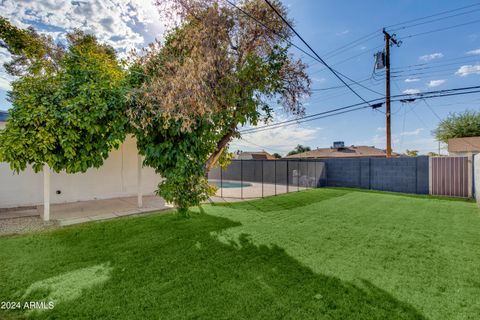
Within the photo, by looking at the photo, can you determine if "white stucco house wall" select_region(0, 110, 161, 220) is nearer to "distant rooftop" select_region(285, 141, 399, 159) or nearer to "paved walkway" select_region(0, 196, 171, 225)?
"paved walkway" select_region(0, 196, 171, 225)

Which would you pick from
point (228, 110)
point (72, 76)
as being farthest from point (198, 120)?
point (72, 76)

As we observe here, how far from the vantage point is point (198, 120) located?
3.46m

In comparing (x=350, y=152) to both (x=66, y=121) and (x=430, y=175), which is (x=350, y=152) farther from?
(x=66, y=121)

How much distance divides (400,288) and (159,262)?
307 cm

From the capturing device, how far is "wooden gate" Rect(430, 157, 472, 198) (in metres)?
9.02

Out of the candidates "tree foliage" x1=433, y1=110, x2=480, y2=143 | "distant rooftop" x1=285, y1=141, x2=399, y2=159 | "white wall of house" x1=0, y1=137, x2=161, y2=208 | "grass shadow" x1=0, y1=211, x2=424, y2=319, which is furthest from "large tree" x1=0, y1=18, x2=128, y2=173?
"distant rooftop" x1=285, y1=141, x2=399, y2=159

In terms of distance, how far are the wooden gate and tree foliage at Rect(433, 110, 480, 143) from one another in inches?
536

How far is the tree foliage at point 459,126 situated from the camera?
1844cm

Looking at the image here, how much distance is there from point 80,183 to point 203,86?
270 inches

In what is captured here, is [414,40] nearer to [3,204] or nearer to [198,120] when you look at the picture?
[198,120]

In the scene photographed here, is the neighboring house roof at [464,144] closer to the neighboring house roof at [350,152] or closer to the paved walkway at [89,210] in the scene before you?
the neighboring house roof at [350,152]

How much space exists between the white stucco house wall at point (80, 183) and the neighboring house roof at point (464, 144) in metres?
21.1

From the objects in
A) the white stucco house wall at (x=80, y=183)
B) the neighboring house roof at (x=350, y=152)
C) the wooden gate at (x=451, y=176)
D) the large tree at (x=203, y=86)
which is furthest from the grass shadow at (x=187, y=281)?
the neighboring house roof at (x=350, y=152)

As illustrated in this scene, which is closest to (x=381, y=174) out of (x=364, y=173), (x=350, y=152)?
(x=364, y=173)
